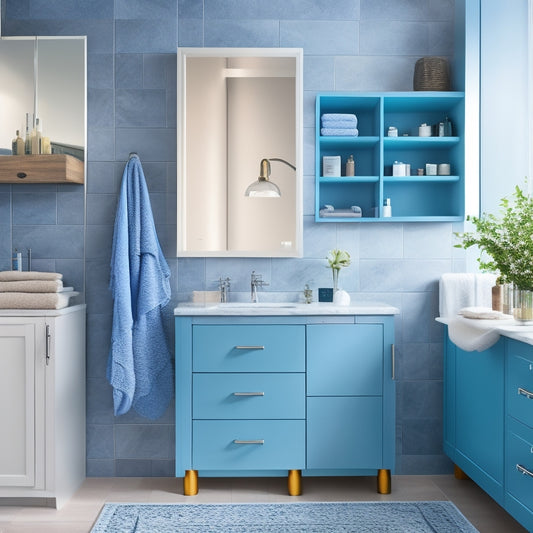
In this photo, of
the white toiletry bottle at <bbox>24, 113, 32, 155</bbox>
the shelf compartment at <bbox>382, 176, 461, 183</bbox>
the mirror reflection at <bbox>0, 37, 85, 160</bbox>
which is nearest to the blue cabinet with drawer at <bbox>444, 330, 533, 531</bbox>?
the shelf compartment at <bbox>382, 176, 461, 183</bbox>

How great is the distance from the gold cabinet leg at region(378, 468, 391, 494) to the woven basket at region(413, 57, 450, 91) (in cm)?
193


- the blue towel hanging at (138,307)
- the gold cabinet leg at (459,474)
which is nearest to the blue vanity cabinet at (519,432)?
the gold cabinet leg at (459,474)

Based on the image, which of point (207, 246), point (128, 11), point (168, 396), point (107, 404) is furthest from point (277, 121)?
point (107, 404)

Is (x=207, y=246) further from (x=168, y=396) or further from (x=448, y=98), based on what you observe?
(x=448, y=98)

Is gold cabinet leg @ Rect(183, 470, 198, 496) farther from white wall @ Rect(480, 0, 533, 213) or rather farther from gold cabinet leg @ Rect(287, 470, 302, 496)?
white wall @ Rect(480, 0, 533, 213)

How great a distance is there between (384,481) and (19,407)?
1.70m

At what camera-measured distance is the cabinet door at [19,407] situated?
2.69 m

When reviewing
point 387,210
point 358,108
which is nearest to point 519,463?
point 387,210

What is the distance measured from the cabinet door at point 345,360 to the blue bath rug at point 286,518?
51cm

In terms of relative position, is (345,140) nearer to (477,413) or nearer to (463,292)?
(463,292)

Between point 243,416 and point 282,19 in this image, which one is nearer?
point 243,416

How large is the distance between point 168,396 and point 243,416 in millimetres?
480

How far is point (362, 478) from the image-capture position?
3109 mm

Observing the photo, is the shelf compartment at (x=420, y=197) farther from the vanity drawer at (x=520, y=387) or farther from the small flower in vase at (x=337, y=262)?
the vanity drawer at (x=520, y=387)
